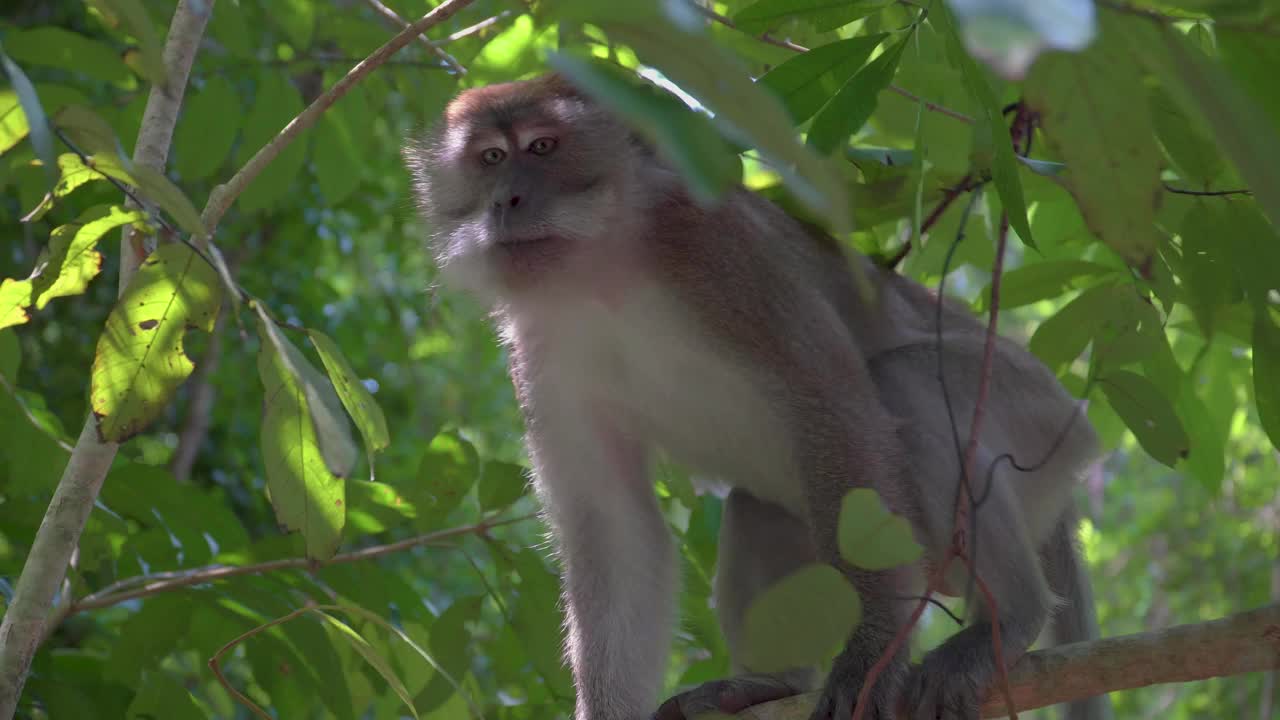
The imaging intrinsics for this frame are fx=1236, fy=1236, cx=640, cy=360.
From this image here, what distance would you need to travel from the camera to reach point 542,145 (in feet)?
10.8

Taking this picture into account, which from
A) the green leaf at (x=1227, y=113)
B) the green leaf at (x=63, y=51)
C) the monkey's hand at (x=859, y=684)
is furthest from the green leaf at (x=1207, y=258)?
the green leaf at (x=63, y=51)

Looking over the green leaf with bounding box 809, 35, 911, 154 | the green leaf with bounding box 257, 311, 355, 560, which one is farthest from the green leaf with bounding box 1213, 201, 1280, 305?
the green leaf with bounding box 257, 311, 355, 560

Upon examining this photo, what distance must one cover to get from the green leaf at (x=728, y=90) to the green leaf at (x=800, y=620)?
770 millimetres

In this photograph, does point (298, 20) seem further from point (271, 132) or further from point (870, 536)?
point (870, 536)

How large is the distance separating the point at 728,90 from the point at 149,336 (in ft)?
4.69

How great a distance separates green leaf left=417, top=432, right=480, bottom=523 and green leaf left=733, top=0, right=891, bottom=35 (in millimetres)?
1298

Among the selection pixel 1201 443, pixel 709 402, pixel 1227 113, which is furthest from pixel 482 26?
pixel 1227 113

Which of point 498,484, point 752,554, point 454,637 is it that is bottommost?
point 752,554

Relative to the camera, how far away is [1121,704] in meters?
11.2

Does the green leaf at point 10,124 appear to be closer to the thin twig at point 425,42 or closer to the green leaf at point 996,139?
the thin twig at point 425,42

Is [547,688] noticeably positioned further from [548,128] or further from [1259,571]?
[1259,571]

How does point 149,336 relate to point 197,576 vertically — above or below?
above

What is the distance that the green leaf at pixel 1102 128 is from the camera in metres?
1.17

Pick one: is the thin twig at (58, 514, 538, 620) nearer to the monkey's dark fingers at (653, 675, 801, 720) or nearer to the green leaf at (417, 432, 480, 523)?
the green leaf at (417, 432, 480, 523)
